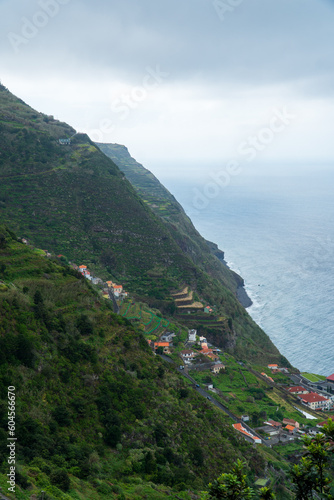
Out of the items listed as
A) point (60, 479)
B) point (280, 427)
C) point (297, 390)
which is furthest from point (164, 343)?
point (60, 479)

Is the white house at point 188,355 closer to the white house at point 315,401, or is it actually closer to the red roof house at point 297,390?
the red roof house at point 297,390

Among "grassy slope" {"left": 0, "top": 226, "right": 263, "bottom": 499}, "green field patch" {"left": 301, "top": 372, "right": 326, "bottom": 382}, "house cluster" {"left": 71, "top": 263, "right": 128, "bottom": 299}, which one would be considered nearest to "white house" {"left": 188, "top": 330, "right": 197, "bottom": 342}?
"house cluster" {"left": 71, "top": 263, "right": 128, "bottom": 299}

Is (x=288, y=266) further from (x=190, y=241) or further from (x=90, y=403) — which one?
(x=90, y=403)

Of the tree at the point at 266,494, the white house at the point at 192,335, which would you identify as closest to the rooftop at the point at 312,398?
the white house at the point at 192,335

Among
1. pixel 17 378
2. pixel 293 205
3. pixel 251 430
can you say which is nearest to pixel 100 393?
pixel 17 378

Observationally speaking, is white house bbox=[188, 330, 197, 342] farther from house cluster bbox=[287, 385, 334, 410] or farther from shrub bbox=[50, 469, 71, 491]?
shrub bbox=[50, 469, 71, 491]

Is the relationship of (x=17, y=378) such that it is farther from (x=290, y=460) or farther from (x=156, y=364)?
(x=290, y=460)
